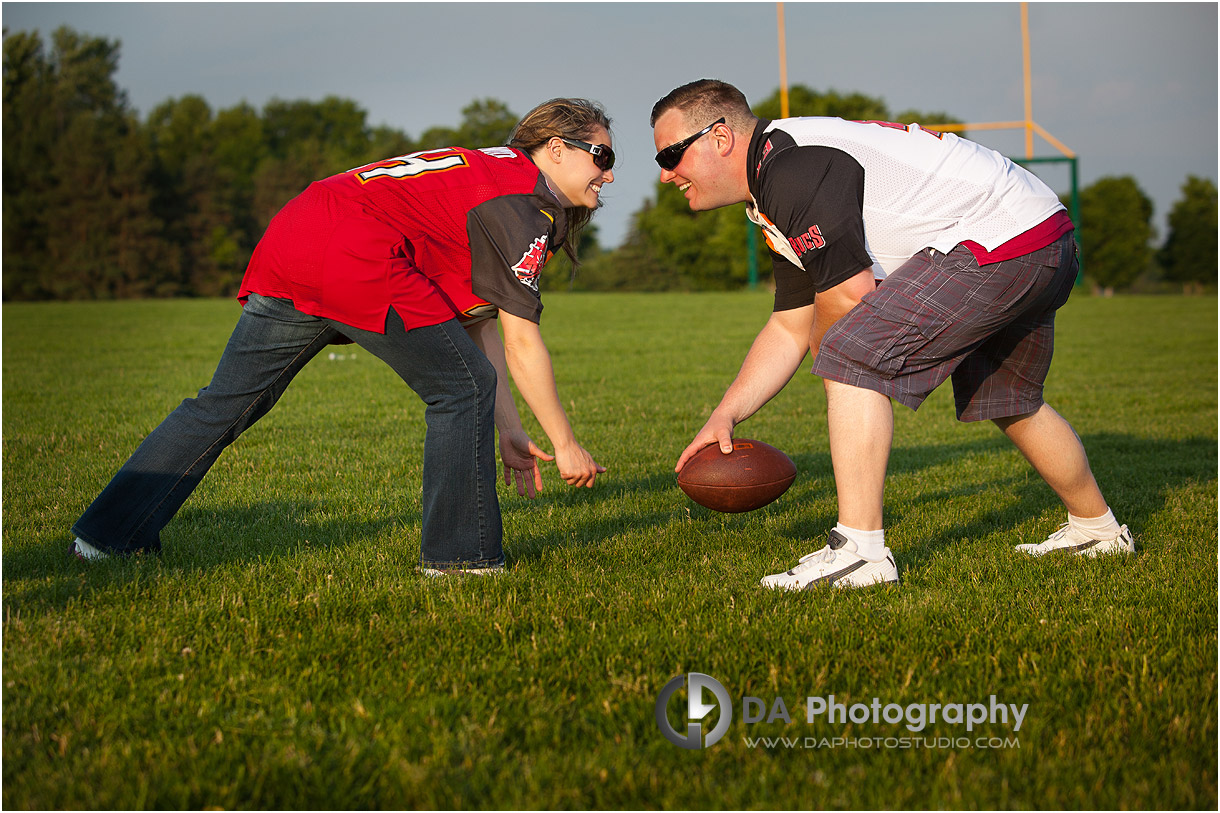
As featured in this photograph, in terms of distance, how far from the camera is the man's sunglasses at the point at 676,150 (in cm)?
379

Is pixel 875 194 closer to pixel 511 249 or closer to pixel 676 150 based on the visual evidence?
pixel 676 150

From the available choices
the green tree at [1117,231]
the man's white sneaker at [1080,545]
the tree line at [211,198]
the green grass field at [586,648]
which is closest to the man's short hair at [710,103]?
the green grass field at [586,648]

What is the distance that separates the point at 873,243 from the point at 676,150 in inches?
34.6

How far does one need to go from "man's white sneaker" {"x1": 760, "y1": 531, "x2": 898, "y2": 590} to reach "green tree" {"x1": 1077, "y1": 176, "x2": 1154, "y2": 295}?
74.2 meters

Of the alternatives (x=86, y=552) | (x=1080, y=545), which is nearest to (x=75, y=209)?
(x=86, y=552)

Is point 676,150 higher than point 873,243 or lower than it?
higher

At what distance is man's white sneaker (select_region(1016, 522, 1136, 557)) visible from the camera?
4293mm

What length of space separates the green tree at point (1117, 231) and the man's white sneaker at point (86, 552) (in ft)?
248

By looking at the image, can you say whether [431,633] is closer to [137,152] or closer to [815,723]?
[815,723]

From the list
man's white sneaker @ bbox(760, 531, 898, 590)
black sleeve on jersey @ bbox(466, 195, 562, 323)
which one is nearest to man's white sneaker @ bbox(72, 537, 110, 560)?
black sleeve on jersey @ bbox(466, 195, 562, 323)

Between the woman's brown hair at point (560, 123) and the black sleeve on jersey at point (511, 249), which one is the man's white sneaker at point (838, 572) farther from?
the woman's brown hair at point (560, 123)

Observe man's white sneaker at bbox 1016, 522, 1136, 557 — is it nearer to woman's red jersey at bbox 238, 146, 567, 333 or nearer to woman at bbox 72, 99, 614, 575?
woman at bbox 72, 99, 614, 575

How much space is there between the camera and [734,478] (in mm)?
4062

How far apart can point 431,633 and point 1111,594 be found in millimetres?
2582
